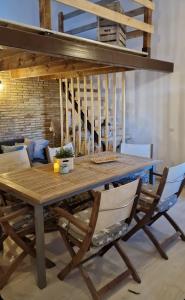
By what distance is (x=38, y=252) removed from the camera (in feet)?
6.31

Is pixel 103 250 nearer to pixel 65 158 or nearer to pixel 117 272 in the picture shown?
pixel 117 272

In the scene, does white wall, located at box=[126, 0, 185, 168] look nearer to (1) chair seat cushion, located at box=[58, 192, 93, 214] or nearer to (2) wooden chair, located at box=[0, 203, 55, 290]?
(1) chair seat cushion, located at box=[58, 192, 93, 214]

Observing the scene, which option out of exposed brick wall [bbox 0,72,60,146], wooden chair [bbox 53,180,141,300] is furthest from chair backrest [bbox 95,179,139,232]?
exposed brick wall [bbox 0,72,60,146]

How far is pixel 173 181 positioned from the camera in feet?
7.72

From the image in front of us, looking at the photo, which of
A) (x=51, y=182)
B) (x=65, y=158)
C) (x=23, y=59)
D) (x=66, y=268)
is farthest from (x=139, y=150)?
(x=23, y=59)

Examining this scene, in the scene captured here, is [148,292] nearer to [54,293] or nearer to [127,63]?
[54,293]

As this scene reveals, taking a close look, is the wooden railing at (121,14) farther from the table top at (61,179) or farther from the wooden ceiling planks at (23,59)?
the table top at (61,179)

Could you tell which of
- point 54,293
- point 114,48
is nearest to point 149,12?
point 114,48

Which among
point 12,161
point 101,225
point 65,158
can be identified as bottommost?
point 101,225

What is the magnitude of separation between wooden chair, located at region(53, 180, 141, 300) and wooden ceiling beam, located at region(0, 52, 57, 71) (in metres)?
2.18

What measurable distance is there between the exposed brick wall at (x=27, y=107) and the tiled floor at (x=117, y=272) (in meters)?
3.37

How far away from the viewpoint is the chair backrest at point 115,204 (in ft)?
5.68

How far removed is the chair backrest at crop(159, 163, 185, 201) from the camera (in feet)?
7.42

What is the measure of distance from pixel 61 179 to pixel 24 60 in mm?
2037
